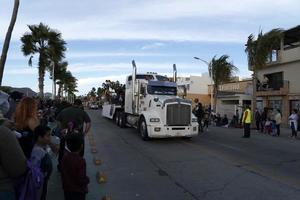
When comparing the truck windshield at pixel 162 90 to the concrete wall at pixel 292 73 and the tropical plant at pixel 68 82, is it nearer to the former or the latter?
the concrete wall at pixel 292 73

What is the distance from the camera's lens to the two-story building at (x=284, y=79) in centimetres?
4219

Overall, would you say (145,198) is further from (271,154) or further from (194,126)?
(194,126)

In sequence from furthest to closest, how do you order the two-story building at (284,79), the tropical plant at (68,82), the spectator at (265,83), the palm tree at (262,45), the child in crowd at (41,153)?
the tropical plant at (68,82) → the spectator at (265,83) → the two-story building at (284,79) → the palm tree at (262,45) → the child in crowd at (41,153)

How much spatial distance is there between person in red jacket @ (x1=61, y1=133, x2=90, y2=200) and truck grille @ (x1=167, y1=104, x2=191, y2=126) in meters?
14.0

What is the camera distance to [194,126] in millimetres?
20375

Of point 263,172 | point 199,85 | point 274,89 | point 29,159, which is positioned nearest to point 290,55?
point 274,89

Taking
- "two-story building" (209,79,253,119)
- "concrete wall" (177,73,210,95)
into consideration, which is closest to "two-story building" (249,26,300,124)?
"two-story building" (209,79,253,119)

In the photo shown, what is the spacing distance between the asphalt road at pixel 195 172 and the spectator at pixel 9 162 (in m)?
4.45

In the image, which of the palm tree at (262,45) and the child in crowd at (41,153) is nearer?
the child in crowd at (41,153)

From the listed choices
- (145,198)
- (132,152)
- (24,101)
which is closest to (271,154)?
(132,152)

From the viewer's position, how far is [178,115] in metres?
20.1

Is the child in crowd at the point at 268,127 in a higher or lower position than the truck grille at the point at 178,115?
lower

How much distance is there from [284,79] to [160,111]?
88.0ft

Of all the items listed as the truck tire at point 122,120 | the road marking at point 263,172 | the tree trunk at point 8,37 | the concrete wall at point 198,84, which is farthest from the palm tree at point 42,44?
the concrete wall at point 198,84
